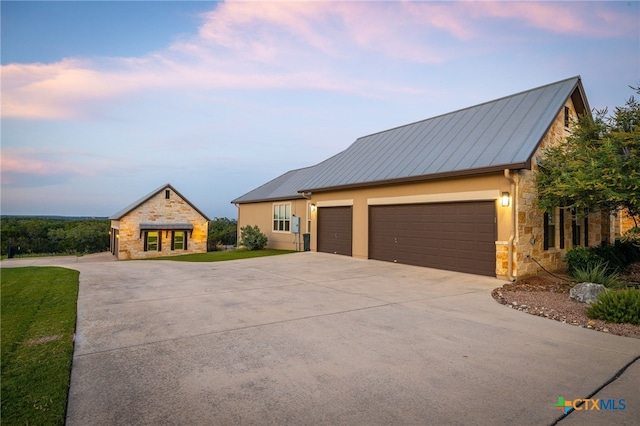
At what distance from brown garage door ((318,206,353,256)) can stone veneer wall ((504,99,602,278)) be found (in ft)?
22.5

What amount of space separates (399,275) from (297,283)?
3.33 meters

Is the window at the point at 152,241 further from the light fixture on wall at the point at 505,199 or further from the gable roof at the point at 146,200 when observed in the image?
the light fixture on wall at the point at 505,199

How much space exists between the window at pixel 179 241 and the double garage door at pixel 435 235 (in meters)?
19.9

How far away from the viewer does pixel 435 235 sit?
11875mm

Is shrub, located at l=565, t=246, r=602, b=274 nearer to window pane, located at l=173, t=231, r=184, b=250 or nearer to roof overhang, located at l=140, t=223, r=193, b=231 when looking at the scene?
roof overhang, located at l=140, t=223, r=193, b=231

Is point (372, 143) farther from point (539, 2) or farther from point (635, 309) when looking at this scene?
point (635, 309)

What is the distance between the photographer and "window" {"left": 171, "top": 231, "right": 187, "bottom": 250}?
30191mm

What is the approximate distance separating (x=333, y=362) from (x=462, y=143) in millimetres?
10618

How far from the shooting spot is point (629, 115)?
9555 millimetres

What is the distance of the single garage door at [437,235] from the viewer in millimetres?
10516

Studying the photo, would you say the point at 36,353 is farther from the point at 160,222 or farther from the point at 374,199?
the point at 160,222

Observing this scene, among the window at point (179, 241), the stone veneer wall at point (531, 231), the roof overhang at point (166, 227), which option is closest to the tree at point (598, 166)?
the stone veneer wall at point (531, 231)

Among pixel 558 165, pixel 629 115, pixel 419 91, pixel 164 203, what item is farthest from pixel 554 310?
pixel 164 203

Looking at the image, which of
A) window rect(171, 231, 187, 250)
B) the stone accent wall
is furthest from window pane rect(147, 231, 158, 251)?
the stone accent wall
